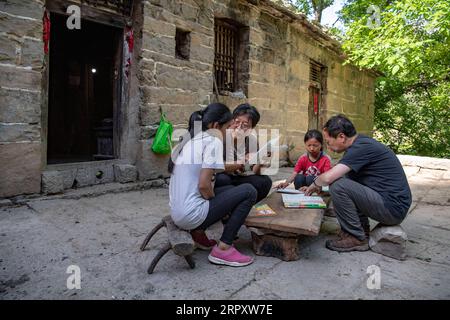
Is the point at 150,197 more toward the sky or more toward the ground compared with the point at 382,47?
more toward the ground

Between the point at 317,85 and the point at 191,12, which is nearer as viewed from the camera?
the point at 191,12

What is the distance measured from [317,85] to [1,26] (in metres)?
7.51

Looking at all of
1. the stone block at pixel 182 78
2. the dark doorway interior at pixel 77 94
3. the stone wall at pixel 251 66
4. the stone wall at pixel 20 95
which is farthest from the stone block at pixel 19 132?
the dark doorway interior at pixel 77 94

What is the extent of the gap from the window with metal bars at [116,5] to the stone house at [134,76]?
13 mm

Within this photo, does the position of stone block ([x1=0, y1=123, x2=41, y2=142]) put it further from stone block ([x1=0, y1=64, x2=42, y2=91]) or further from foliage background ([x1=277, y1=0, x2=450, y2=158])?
foliage background ([x1=277, y1=0, x2=450, y2=158])

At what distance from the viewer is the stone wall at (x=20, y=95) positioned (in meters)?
3.26

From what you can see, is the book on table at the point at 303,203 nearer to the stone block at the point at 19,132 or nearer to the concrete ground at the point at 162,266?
the concrete ground at the point at 162,266

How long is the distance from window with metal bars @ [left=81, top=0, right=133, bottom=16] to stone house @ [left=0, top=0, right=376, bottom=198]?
0.04 ft

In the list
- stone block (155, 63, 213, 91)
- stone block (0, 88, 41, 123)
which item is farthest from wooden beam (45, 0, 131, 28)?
stone block (0, 88, 41, 123)

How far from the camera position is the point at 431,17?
4691mm

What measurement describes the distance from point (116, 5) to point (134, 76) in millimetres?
963
